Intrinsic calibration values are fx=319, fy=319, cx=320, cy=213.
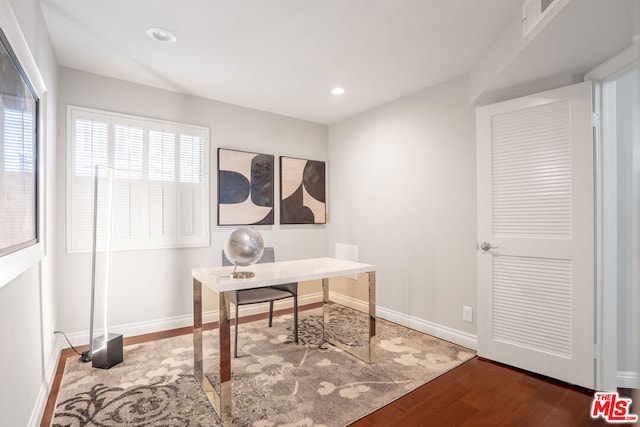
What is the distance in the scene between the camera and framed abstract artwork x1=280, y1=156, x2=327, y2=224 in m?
4.04

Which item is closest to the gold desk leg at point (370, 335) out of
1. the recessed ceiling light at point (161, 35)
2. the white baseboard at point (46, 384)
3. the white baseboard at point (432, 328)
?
the white baseboard at point (432, 328)

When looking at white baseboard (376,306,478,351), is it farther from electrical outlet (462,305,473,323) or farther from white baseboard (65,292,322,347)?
white baseboard (65,292,322,347)

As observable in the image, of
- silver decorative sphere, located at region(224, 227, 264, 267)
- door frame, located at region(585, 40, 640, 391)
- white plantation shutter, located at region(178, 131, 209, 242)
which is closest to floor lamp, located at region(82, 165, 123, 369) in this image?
white plantation shutter, located at region(178, 131, 209, 242)

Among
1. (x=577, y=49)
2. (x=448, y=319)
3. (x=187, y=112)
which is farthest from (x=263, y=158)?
Result: (x=577, y=49)

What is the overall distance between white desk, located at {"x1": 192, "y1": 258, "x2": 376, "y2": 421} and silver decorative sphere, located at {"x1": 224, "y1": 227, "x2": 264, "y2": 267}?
0.43ft

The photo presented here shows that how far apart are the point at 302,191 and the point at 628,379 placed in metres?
3.39

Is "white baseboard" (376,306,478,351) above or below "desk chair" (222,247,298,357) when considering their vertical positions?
below

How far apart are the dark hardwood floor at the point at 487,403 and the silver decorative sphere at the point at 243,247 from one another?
113 centimetres

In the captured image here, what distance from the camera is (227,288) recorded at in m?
1.77

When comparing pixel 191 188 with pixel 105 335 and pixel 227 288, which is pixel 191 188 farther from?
pixel 227 288

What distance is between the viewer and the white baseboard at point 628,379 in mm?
2141

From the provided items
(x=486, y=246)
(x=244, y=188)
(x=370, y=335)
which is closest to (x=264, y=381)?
(x=370, y=335)

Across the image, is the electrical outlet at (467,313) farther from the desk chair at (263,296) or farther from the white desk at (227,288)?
the desk chair at (263,296)

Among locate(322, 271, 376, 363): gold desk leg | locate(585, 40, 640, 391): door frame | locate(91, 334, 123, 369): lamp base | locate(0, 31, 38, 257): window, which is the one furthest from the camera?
locate(322, 271, 376, 363): gold desk leg
